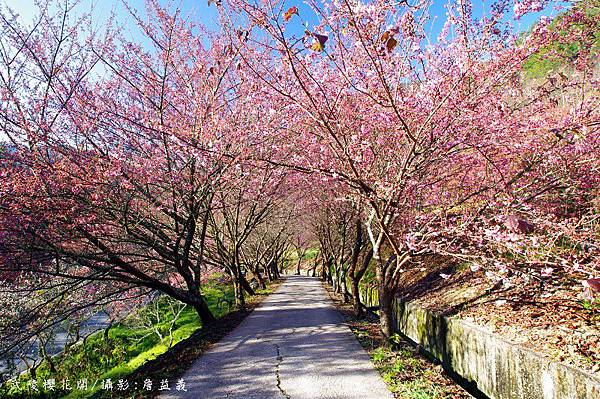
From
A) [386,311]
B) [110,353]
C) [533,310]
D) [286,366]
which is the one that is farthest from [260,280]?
[533,310]

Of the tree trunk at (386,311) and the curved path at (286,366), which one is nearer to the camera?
the curved path at (286,366)

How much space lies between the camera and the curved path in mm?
4910

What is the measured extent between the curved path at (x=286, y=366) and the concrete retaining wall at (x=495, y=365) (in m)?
1.70

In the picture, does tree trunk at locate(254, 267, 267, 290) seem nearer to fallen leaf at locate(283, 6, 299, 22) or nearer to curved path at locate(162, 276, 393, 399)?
curved path at locate(162, 276, 393, 399)

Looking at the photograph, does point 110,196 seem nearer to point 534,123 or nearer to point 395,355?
point 395,355

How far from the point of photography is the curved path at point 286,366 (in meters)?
4.91

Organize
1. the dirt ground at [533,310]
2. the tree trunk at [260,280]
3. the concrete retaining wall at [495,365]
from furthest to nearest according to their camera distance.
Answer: the tree trunk at [260,280] → the dirt ground at [533,310] → the concrete retaining wall at [495,365]

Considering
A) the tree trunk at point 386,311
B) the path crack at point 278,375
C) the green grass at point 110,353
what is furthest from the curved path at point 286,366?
the green grass at point 110,353

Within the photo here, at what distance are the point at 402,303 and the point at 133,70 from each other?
365 inches

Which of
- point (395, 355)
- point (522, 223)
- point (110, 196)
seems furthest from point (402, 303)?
point (522, 223)

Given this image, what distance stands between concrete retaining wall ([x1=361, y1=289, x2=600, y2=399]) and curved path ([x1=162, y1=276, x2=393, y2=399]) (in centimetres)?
170

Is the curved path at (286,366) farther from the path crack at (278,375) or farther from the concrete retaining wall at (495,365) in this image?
the concrete retaining wall at (495,365)

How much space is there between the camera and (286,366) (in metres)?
6.00

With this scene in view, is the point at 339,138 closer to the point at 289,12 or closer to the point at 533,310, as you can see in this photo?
the point at 289,12
